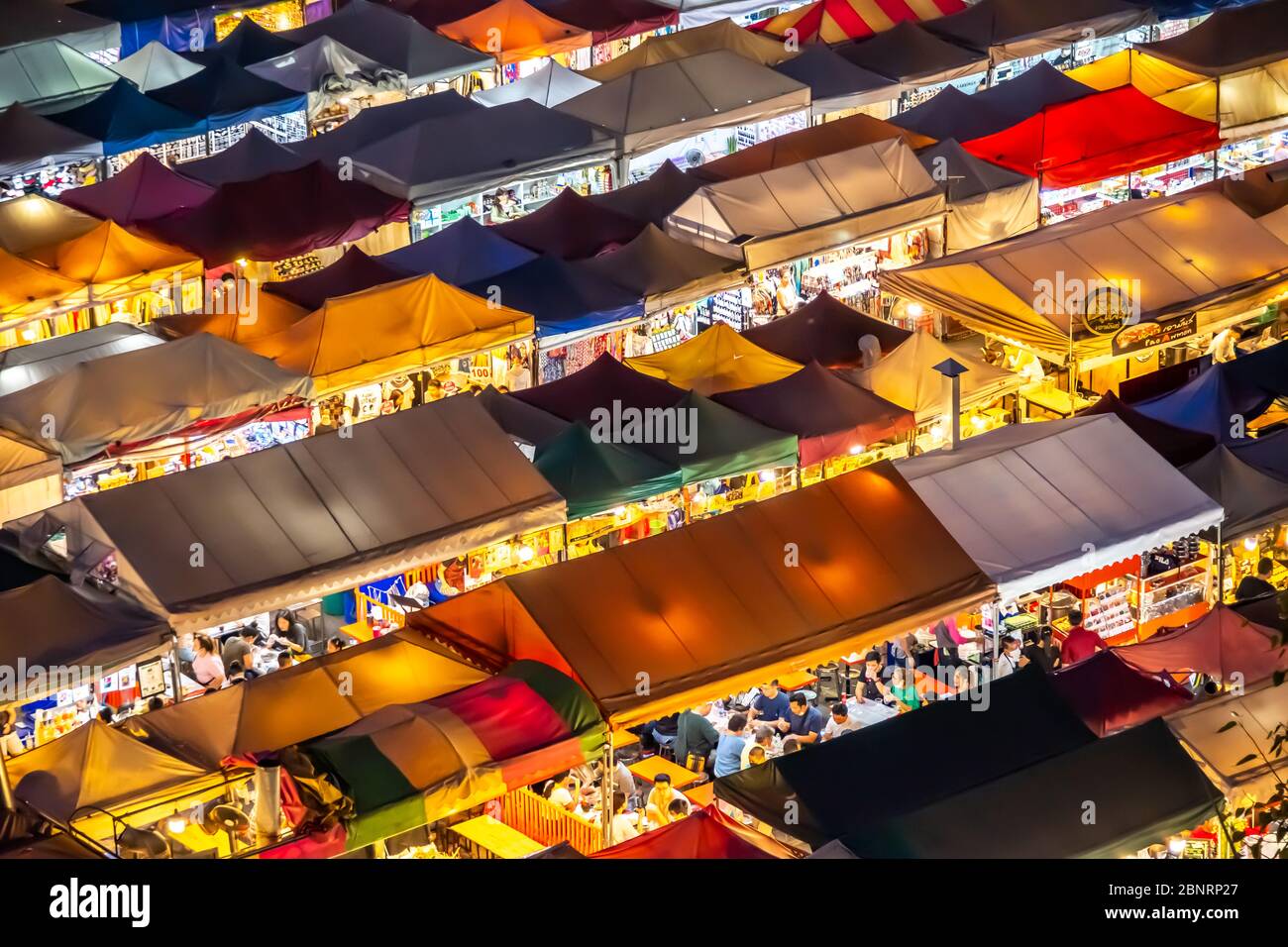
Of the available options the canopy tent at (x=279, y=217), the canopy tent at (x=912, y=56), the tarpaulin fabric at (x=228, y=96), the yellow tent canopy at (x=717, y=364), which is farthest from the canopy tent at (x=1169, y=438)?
the tarpaulin fabric at (x=228, y=96)

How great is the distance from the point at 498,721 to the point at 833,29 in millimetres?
15666

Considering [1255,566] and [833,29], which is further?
[833,29]

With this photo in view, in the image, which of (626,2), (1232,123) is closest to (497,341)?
(1232,123)

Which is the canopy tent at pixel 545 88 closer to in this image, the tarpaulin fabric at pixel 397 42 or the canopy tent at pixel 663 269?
the tarpaulin fabric at pixel 397 42

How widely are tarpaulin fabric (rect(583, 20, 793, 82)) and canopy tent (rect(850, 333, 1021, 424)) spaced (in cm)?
854

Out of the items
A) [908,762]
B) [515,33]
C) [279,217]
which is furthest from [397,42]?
[908,762]

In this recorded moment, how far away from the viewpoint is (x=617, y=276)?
18.2 meters

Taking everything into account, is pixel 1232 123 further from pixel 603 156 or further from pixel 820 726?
pixel 820 726

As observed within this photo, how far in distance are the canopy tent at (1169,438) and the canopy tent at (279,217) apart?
8.27m

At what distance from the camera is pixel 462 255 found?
61.2 ft

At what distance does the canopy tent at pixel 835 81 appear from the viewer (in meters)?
23.1

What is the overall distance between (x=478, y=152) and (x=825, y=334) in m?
5.66

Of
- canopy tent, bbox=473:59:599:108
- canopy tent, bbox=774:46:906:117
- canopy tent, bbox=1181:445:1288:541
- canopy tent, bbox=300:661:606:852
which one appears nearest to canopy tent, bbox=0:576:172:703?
canopy tent, bbox=300:661:606:852

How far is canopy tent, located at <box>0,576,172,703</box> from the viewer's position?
483 inches
